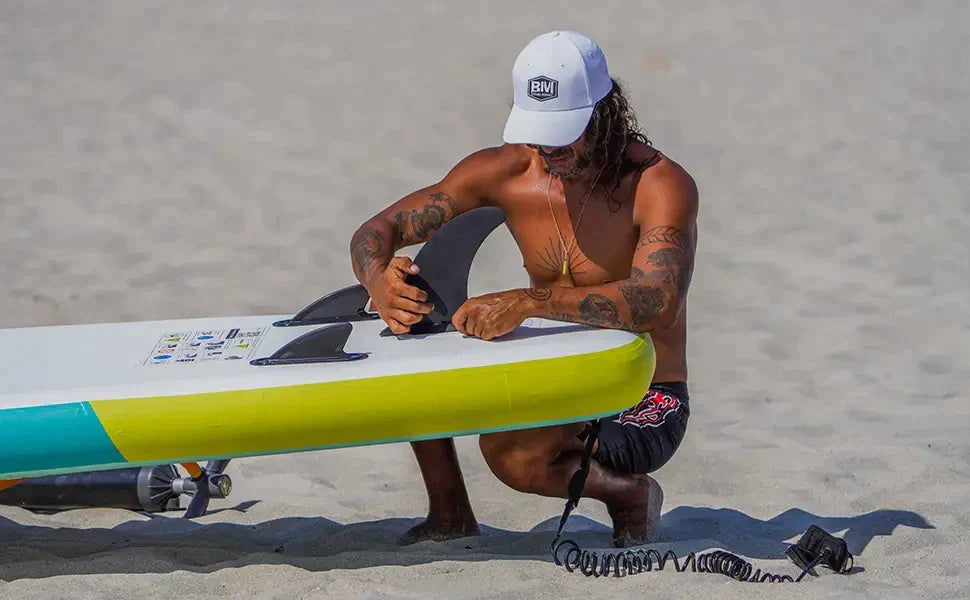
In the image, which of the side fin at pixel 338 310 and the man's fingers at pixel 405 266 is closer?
the man's fingers at pixel 405 266

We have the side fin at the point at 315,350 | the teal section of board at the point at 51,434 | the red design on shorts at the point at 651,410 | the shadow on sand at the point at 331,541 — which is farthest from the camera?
the red design on shorts at the point at 651,410

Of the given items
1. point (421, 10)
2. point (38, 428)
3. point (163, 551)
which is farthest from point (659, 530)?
point (421, 10)

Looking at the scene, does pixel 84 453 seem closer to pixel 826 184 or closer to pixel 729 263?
pixel 729 263

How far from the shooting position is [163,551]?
3691 millimetres

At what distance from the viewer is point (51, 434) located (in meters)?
3.25

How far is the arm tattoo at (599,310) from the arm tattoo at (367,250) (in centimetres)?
63

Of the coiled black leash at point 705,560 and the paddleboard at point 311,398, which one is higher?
the paddleboard at point 311,398

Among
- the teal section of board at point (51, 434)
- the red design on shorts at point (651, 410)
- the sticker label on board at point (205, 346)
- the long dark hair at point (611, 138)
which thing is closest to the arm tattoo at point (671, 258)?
the long dark hair at point (611, 138)

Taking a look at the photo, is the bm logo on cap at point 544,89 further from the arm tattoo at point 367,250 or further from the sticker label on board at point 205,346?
the sticker label on board at point 205,346

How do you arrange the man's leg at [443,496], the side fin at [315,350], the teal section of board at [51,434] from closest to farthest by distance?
the teal section of board at [51,434] → the side fin at [315,350] → the man's leg at [443,496]

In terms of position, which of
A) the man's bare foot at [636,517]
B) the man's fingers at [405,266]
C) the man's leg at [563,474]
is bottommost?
the man's bare foot at [636,517]

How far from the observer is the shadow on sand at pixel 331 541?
355 centimetres

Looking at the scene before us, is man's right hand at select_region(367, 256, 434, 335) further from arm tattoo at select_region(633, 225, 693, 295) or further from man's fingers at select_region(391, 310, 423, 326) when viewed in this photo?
arm tattoo at select_region(633, 225, 693, 295)

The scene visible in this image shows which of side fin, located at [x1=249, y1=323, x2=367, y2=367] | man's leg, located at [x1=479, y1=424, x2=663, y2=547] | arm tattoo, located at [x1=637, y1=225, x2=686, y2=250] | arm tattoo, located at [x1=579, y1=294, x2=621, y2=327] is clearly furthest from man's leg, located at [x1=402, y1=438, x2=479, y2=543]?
arm tattoo, located at [x1=637, y1=225, x2=686, y2=250]
